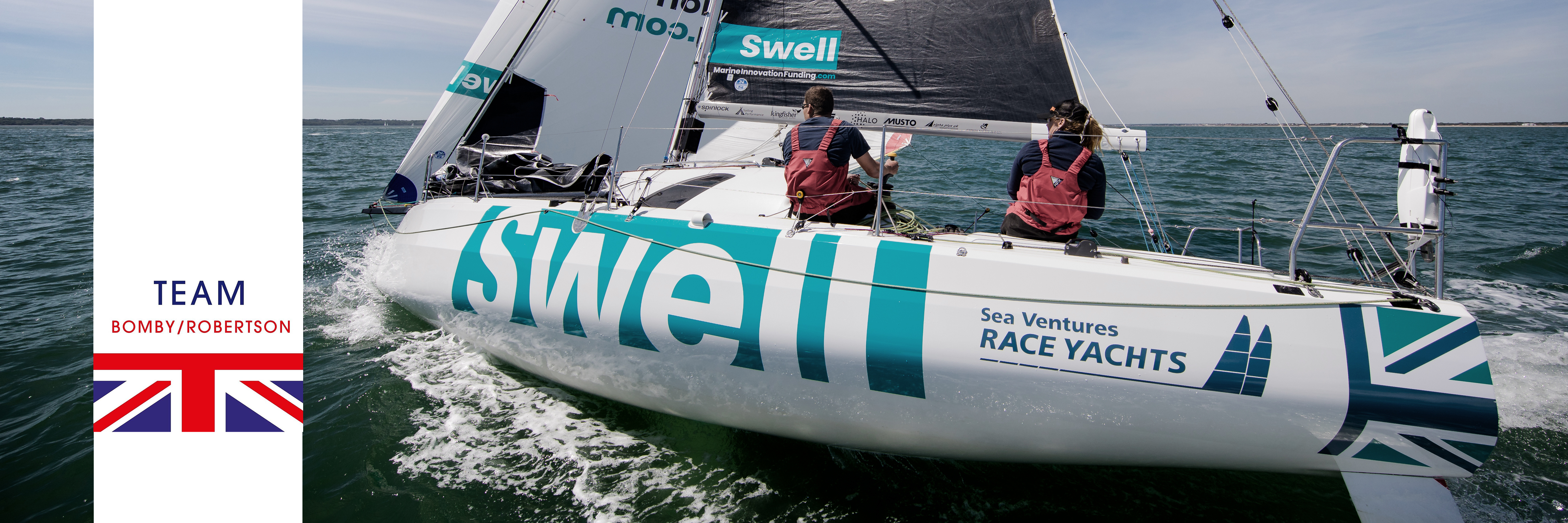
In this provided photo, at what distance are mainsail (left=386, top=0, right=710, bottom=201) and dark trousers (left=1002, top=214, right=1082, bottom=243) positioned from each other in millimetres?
2462

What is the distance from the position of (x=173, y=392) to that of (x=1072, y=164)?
4.00 metres

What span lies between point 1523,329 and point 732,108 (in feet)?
19.3

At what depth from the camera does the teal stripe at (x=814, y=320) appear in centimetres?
264

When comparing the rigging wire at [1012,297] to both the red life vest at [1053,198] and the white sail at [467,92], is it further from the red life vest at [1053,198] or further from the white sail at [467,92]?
the white sail at [467,92]

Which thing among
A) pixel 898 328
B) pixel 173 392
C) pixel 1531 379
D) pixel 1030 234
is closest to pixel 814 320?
pixel 898 328

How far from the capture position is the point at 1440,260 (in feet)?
7.06

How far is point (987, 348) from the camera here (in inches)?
95.6

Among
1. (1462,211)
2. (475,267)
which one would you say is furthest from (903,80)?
(1462,211)

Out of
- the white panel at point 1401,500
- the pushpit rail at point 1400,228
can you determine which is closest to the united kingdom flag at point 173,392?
the pushpit rail at point 1400,228

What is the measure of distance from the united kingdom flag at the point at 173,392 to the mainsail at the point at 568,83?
234cm

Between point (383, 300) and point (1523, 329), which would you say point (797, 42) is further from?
point (1523, 329)

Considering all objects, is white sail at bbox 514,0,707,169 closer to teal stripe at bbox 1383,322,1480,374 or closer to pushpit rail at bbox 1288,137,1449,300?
pushpit rail at bbox 1288,137,1449,300

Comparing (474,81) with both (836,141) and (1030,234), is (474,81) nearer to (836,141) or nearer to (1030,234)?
(836,141)

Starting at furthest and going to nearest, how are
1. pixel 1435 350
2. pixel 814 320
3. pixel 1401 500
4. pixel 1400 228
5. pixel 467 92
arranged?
pixel 467 92 → pixel 814 320 → pixel 1400 228 → pixel 1401 500 → pixel 1435 350
